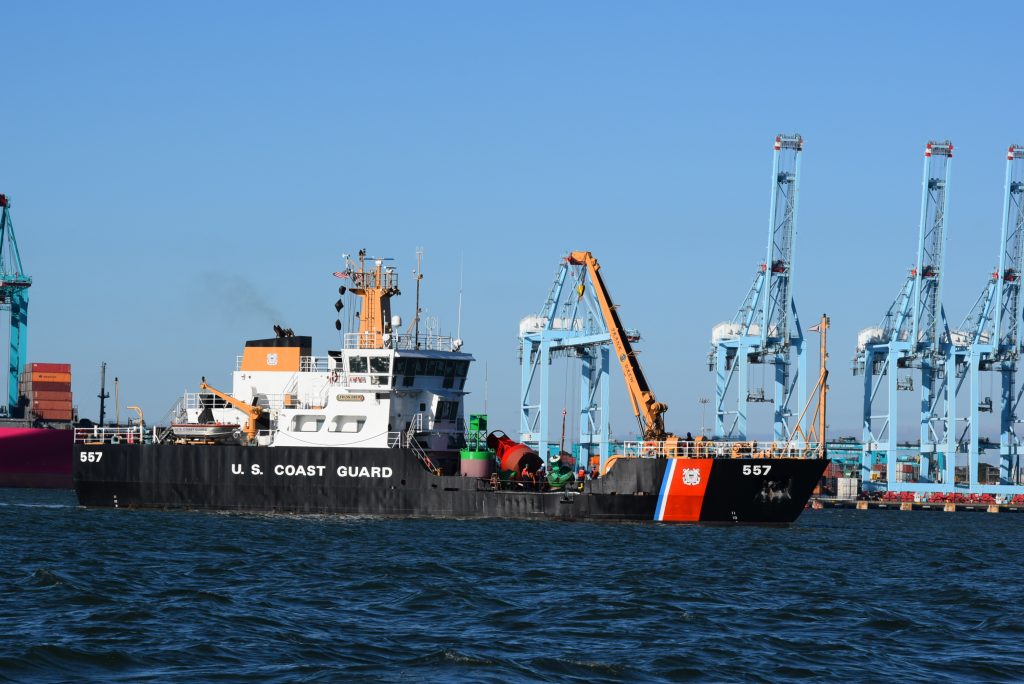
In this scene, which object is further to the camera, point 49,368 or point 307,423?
point 49,368

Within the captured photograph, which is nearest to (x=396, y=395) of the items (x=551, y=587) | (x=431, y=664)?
(x=551, y=587)

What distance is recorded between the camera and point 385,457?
47656 mm

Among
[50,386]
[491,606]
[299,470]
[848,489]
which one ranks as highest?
[50,386]

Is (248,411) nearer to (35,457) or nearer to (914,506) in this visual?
(35,457)

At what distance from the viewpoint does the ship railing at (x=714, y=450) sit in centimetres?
4591

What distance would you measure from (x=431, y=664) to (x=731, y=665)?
4381 millimetres

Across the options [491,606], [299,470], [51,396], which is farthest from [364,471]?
[51,396]

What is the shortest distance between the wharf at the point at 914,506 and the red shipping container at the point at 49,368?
53.7 metres

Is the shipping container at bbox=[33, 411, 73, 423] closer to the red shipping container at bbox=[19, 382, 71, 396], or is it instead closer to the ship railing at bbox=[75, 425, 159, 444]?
the red shipping container at bbox=[19, 382, 71, 396]

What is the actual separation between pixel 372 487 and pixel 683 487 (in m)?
10.4

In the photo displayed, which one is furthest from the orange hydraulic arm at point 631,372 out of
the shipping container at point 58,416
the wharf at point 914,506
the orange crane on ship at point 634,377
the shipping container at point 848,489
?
the shipping container at point 58,416

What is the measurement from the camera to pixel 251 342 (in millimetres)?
52750

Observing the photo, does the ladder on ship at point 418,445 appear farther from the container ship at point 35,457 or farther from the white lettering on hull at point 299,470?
the container ship at point 35,457

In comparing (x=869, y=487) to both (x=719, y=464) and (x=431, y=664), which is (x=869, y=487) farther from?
(x=431, y=664)
